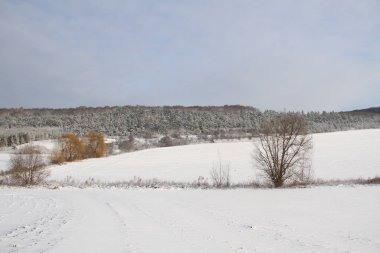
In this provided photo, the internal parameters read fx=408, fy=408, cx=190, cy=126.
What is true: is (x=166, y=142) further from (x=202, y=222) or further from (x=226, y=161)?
(x=202, y=222)

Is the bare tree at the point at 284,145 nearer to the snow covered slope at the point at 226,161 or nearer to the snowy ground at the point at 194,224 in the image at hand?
the snowy ground at the point at 194,224

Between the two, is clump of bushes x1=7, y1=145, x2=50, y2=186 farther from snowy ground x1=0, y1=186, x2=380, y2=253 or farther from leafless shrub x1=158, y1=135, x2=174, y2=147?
leafless shrub x1=158, y1=135, x2=174, y2=147

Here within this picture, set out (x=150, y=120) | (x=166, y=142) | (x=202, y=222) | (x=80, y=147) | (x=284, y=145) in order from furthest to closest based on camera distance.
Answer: (x=150, y=120), (x=166, y=142), (x=80, y=147), (x=284, y=145), (x=202, y=222)

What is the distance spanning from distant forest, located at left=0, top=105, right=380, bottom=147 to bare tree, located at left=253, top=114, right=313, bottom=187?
80170 mm

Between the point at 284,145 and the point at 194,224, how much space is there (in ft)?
55.6

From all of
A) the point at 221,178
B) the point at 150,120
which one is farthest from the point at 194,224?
the point at 150,120

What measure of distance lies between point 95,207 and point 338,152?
47275 millimetres

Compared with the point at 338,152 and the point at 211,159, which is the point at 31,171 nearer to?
the point at 211,159

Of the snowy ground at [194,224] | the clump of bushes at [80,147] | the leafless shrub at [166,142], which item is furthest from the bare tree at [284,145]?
the leafless shrub at [166,142]

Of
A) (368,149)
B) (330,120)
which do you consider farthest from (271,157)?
(330,120)

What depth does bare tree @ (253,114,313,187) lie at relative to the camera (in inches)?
1143

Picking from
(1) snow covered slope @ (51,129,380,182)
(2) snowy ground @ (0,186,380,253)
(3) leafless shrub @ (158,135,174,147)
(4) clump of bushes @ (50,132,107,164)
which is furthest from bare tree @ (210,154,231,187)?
(3) leafless shrub @ (158,135,174,147)

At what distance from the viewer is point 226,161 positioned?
5531 centimetres

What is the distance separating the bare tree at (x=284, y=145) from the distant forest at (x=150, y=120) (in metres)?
80.2
